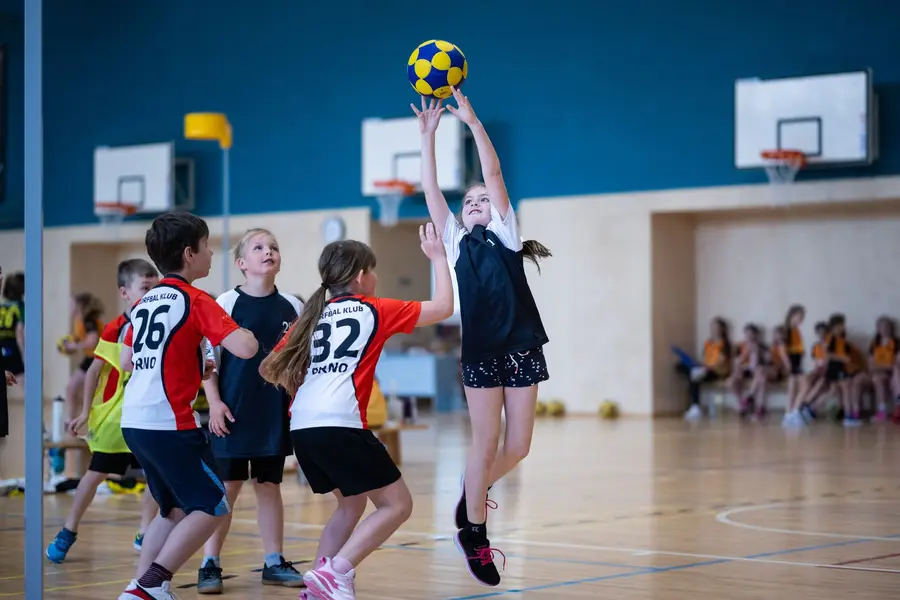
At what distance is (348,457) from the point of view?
15.5 ft

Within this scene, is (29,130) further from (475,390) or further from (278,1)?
(278,1)

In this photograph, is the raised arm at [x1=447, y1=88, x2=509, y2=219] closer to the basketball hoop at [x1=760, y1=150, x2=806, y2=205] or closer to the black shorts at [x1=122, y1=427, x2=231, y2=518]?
the black shorts at [x1=122, y1=427, x2=231, y2=518]

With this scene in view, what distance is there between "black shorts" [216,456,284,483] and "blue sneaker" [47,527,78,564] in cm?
123

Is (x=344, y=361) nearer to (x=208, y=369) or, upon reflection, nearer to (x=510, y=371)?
(x=208, y=369)

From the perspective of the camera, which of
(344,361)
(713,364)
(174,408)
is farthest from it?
(713,364)

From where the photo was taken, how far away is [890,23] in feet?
59.2

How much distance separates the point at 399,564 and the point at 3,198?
2.65 metres

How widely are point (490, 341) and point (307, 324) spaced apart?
923mm

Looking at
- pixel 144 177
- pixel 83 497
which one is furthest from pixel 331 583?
pixel 144 177

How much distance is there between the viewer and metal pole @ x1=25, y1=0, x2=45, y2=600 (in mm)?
4086

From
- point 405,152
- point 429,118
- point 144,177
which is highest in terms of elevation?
point 405,152

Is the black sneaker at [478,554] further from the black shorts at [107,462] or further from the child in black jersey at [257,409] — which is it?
the black shorts at [107,462]

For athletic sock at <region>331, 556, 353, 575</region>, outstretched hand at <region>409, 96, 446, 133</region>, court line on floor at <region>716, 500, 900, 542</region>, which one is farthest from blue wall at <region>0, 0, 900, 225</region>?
athletic sock at <region>331, 556, 353, 575</region>

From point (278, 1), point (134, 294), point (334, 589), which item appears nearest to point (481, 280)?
point (334, 589)
